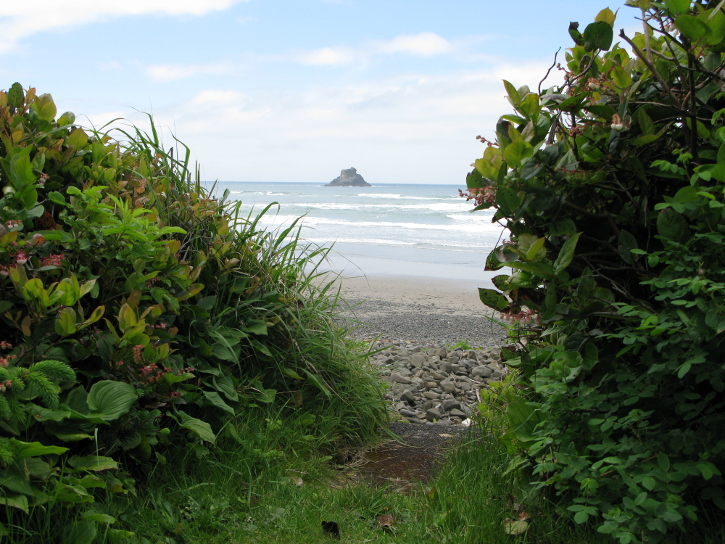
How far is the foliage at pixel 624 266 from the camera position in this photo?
2006 millimetres

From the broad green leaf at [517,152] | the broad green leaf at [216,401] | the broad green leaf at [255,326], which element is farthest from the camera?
the broad green leaf at [255,326]

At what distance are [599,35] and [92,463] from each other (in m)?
2.57

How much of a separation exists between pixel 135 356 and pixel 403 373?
11.6 ft

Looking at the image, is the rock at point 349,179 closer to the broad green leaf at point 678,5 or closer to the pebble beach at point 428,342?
the pebble beach at point 428,342

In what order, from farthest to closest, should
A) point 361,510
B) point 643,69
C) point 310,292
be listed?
point 310,292 < point 361,510 < point 643,69

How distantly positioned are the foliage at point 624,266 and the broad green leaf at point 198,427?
4.37ft

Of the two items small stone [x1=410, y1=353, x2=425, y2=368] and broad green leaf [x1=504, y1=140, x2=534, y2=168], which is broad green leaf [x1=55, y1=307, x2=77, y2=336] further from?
small stone [x1=410, y1=353, x2=425, y2=368]

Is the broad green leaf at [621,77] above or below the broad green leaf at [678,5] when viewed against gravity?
below

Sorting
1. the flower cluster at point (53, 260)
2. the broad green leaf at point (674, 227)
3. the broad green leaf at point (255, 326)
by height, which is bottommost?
the broad green leaf at point (255, 326)

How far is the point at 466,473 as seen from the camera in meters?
2.96

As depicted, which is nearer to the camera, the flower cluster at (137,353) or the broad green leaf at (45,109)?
the flower cluster at (137,353)

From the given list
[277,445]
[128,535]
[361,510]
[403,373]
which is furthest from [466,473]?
[403,373]

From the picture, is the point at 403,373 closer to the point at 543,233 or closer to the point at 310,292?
the point at 310,292

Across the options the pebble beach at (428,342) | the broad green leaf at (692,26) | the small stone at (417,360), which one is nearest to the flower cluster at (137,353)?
the pebble beach at (428,342)
